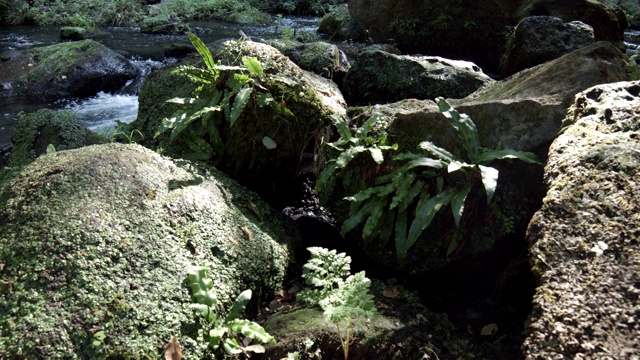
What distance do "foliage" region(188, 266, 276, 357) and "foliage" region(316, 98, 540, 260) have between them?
4.75ft

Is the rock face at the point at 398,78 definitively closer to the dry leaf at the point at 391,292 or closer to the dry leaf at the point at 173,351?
the dry leaf at the point at 391,292

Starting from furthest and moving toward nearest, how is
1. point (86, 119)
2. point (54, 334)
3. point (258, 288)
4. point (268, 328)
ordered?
point (86, 119), point (258, 288), point (268, 328), point (54, 334)

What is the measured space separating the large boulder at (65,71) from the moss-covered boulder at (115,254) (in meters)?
7.88

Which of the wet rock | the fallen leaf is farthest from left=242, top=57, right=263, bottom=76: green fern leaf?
the wet rock

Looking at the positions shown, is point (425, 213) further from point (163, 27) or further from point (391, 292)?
point (163, 27)

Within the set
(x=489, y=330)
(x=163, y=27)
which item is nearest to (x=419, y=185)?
(x=489, y=330)

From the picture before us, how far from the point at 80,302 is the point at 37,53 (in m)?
10.9

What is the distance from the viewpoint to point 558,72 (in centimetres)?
487

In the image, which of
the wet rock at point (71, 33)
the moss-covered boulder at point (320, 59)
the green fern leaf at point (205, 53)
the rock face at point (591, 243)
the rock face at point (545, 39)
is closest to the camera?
the rock face at point (591, 243)

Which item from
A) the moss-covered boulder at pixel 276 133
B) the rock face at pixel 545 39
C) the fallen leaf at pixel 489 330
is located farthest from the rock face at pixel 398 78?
the fallen leaf at pixel 489 330

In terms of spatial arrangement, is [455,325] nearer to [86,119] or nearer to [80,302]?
[80,302]

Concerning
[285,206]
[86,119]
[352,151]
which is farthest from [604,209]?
[86,119]

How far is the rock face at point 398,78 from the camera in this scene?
7402 mm

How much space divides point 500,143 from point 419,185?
76 cm
